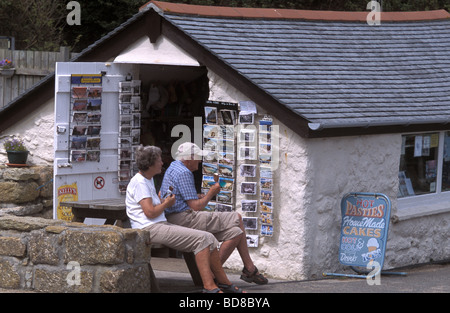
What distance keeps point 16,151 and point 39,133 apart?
0.38 m

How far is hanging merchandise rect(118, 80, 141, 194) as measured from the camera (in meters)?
9.88

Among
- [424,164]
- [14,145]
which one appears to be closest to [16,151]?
[14,145]

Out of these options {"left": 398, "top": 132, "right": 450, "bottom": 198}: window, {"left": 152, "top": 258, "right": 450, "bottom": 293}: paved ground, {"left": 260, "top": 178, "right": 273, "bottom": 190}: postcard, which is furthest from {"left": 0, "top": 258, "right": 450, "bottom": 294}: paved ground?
{"left": 398, "top": 132, "right": 450, "bottom": 198}: window

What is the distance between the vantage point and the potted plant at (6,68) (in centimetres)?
1388

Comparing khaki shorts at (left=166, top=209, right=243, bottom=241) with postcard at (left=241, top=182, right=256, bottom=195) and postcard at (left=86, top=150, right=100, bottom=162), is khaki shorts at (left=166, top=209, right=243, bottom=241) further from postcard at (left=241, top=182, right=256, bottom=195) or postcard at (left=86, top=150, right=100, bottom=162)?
postcard at (left=86, top=150, right=100, bottom=162)

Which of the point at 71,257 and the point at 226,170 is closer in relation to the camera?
the point at 71,257

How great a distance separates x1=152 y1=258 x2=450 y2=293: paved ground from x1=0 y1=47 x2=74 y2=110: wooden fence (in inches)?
217

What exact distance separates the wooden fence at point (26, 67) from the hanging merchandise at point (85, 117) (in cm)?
462

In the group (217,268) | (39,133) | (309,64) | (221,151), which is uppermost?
(309,64)

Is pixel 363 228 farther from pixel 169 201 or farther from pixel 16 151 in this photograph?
→ pixel 16 151

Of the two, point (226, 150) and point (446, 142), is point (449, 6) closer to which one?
point (446, 142)

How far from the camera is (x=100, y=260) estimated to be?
6602 millimetres

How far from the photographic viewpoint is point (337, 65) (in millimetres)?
10336

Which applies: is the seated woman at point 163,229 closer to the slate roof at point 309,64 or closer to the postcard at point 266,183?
the postcard at point 266,183
